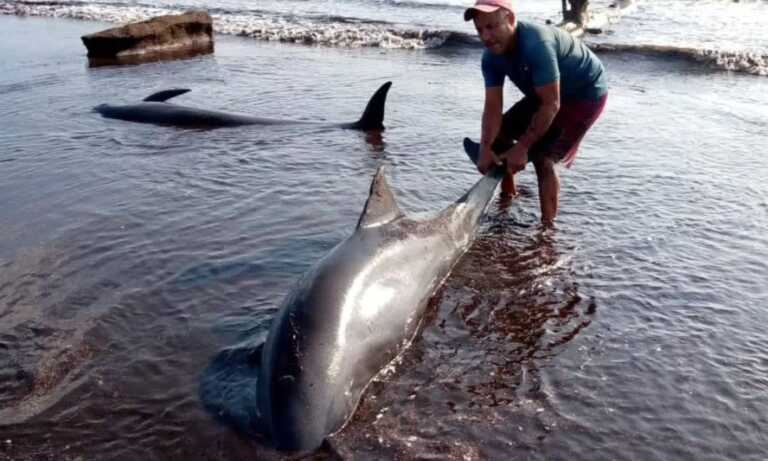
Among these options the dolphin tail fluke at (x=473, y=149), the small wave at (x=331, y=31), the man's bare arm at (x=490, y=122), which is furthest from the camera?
the small wave at (x=331, y=31)

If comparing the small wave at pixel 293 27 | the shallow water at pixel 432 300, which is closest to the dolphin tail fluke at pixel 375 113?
the shallow water at pixel 432 300

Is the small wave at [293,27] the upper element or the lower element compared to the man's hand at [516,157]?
upper

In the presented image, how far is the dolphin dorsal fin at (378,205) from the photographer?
4426 mm

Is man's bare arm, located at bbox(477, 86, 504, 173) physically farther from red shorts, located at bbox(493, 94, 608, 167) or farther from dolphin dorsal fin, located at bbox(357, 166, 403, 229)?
dolphin dorsal fin, located at bbox(357, 166, 403, 229)

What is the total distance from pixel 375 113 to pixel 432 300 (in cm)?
478

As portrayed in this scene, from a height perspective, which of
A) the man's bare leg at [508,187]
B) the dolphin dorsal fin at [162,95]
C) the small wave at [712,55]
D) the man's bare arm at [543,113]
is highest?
the man's bare arm at [543,113]

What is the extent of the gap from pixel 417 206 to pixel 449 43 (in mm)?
12289

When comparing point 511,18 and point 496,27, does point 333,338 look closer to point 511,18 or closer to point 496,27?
point 496,27

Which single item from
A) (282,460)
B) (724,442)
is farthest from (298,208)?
(724,442)

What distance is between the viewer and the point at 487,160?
6.20 meters

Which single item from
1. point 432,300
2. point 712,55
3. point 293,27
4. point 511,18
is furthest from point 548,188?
point 293,27

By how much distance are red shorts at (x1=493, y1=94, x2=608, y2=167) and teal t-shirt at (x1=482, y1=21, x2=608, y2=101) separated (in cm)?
9

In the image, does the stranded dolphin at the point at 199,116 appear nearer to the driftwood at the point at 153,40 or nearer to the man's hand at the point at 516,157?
the man's hand at the point at 516,157

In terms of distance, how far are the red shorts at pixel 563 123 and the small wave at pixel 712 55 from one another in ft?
31.0
